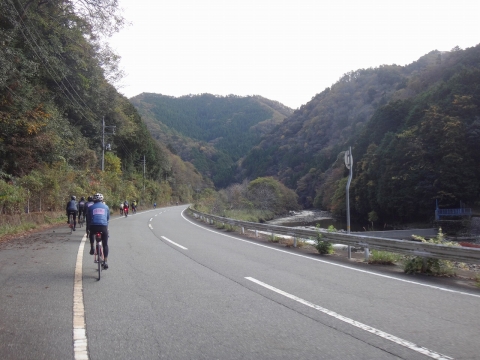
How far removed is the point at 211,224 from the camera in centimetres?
2638

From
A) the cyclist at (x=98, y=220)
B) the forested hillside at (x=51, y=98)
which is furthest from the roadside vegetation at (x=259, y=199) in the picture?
the cyclist at (x=98, y=220)

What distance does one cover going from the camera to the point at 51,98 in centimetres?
3105

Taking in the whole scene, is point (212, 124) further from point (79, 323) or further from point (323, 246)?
point (79, 323)

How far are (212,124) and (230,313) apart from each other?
155400mm

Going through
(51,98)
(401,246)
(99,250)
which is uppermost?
(51,98)

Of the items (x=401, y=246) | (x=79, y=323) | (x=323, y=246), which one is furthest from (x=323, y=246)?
(x=79, y=323)

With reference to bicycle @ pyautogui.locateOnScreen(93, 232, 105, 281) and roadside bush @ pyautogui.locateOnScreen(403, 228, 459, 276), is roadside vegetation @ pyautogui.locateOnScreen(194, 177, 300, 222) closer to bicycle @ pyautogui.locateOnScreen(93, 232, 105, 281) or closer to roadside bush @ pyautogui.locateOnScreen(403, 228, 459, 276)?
roadside bush @ pyautogui.locateOnScreen(403, 228, 459, 276)

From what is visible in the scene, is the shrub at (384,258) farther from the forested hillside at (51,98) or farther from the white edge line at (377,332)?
the forested hillside at (51,98)

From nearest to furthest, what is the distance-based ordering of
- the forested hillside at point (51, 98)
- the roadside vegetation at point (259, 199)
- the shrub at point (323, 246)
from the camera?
the shrub at point (323, 246)
the forested hillside at point (51, 98)
the roadside vegetation at point (259, 199)

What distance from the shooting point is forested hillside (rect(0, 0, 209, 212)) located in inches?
791

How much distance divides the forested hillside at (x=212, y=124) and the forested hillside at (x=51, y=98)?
7223cm

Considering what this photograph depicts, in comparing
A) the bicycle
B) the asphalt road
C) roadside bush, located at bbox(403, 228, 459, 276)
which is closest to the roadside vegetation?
roadside bush, located at bbox(403, 228, 459, 276)

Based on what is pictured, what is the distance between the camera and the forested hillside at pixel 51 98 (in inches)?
791

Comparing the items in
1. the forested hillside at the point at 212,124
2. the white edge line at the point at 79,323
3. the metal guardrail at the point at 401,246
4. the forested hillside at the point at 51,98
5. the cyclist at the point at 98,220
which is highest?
the forested hillside at the point at 212,124
